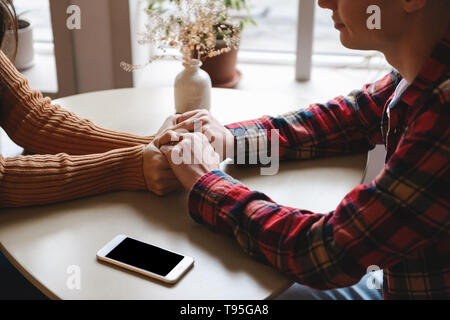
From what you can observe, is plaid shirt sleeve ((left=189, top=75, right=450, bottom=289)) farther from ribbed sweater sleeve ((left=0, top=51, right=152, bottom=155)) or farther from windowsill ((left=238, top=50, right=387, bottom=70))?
windowsill ((left=238, top=50, right=387, bottom=70))

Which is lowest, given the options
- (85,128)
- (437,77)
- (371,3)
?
(85,128)

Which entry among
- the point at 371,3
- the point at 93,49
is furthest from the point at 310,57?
the point at 371,3

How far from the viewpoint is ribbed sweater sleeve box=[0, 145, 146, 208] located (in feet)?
3.61

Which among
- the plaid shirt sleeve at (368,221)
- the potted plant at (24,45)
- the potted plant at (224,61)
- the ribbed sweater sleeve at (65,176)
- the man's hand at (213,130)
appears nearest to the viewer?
the plaid shirt sleeve at (368,221)

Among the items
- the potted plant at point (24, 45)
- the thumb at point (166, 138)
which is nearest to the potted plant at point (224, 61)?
the potted plant at point (24, 45)

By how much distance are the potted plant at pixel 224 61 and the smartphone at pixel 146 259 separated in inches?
48.6

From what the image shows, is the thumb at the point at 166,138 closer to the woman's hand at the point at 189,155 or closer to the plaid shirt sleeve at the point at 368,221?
the woman's hand at the point at 189,155

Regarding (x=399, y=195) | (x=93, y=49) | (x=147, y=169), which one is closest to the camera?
(x=399, y=195)

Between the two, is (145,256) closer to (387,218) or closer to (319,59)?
(387,218)

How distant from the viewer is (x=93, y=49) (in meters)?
2.20

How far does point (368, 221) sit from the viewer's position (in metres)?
0.85

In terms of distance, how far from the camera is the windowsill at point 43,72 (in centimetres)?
231

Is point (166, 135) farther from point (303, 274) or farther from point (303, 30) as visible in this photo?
point (303, 30)

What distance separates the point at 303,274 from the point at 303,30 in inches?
59.1
